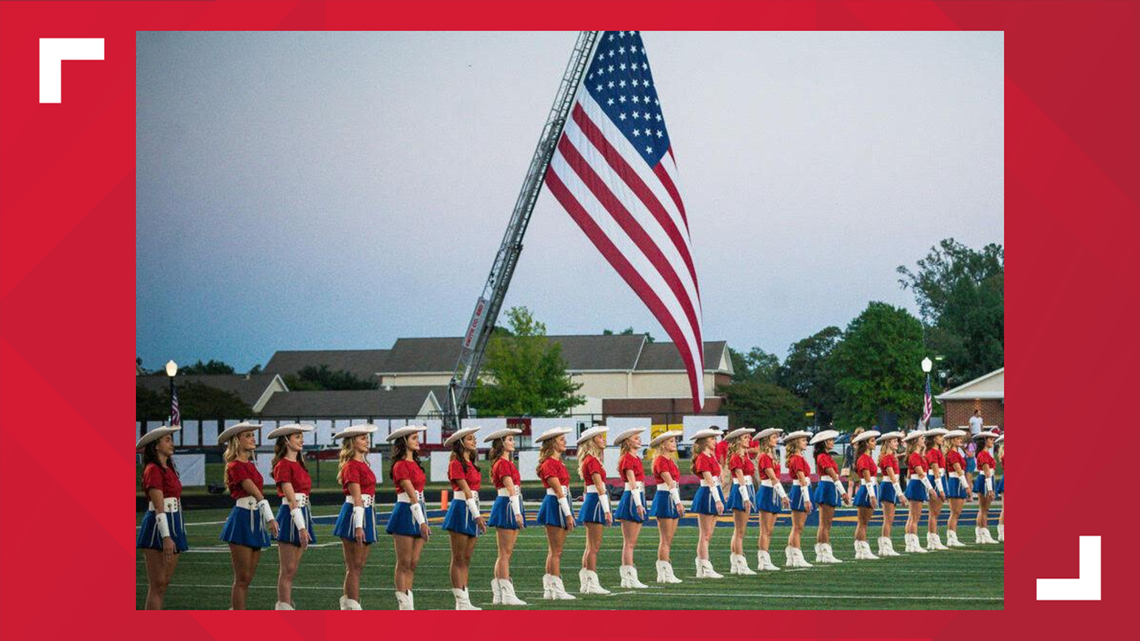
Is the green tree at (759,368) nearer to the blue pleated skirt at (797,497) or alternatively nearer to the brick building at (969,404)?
the brick building at (969,404)

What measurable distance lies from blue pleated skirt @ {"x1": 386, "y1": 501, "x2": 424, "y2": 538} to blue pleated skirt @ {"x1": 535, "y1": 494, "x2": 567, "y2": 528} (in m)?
1.59

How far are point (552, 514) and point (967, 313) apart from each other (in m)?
18.9

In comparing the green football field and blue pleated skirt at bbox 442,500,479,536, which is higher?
blue pleated skirt at bbox 442,500,479,536

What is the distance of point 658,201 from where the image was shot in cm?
1977

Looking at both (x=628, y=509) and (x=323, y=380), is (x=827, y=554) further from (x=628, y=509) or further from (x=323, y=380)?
(x=323, y=380)

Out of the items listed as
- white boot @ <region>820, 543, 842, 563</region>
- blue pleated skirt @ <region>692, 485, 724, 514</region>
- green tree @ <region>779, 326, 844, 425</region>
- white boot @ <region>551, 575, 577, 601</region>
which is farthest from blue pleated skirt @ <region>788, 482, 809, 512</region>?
green tree @ <region>779, 326, 844, 425</region>

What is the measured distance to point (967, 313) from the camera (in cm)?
3036

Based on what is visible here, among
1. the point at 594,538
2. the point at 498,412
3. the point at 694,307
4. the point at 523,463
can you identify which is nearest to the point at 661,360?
the point at 498,412

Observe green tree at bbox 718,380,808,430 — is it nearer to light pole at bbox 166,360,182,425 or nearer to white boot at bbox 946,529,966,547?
white boot at bbox 946,529,966,547
